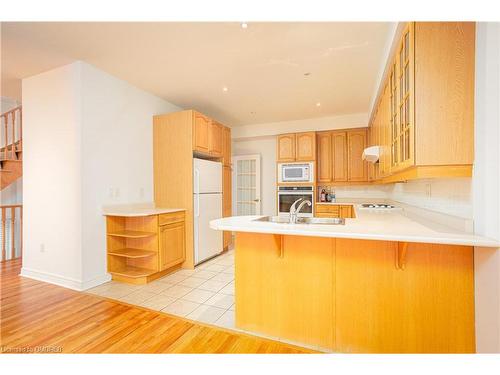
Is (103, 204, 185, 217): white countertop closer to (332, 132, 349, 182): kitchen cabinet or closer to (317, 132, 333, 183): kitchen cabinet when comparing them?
(317, 132, 333, 183): kitchen cabinet

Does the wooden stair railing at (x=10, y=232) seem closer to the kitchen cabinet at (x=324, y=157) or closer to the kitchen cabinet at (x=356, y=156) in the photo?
the kitchen cabinet at (x=324, y=157)

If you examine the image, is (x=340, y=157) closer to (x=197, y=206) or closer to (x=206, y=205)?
(x=206, y=205)

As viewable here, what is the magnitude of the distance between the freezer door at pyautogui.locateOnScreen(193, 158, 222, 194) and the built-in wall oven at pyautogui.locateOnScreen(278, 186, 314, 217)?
142cm

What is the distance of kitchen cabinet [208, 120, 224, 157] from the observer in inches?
155

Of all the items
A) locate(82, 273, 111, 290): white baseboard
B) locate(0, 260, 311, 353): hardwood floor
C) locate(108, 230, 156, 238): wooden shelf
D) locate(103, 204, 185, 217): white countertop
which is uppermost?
locate(103, 204, 185, 217): white countertop

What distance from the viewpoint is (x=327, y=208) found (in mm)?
4625

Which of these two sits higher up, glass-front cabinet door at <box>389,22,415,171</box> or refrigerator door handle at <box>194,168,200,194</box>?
glass-front cabinet door at <box>389,22,415,171</box>

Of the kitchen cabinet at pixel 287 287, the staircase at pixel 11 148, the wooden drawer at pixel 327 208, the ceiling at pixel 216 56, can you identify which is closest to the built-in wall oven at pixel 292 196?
the wooden drawer at pixel 327 208

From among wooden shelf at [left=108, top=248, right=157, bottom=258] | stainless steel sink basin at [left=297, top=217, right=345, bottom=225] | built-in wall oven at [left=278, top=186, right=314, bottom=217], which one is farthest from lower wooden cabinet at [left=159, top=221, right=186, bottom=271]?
built-in wall oven at [left=278, top=186, right=314, bottom=217]

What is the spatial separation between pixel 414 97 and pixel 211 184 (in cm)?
301

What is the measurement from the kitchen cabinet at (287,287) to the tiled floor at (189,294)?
0.34m

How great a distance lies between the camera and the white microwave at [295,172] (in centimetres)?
476
